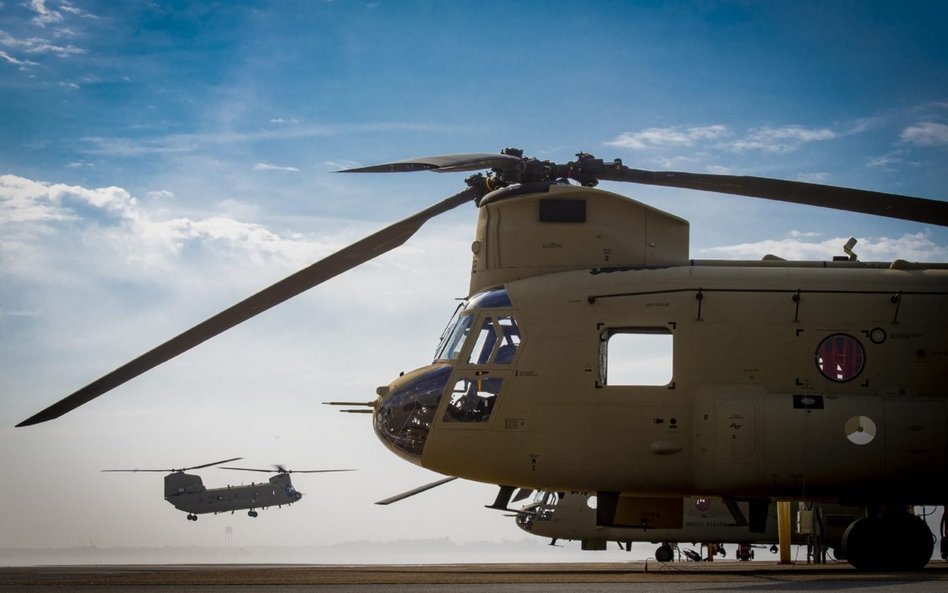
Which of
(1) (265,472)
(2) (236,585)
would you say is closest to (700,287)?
(2) (236,585)

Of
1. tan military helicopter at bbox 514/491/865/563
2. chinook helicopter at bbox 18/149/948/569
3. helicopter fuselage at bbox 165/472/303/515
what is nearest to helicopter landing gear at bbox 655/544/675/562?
tan military helicopter at bbox 514/491/865/563

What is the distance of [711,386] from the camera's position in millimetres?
13766

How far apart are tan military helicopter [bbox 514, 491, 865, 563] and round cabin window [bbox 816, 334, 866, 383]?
946cm

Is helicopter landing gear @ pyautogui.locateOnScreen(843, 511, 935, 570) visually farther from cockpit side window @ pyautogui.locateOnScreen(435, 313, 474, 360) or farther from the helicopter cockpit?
cockpit side window @ pyautogui.locateOnScreen(435, 313, 474, 360)

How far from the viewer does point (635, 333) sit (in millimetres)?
14211

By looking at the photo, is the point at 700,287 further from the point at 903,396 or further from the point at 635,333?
the point at 903,396

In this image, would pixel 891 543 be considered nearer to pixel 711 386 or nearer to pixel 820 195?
pixel 711 386

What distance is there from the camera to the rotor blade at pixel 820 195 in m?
13.8

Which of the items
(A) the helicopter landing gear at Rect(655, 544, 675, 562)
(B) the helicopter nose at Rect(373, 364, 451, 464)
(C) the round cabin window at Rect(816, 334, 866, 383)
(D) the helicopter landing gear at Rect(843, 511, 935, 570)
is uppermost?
(C) the round cabin window at Rect(816, 334, 866, 383)

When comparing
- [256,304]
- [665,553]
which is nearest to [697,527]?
[665,553]

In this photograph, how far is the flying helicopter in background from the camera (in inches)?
2339

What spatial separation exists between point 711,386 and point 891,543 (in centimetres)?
308

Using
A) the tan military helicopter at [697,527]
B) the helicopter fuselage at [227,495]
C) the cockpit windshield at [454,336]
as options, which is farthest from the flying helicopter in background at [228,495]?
the cockpit windshield at [454,336]

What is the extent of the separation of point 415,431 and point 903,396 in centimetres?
634
